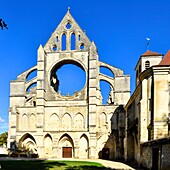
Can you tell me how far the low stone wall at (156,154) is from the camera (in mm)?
16359

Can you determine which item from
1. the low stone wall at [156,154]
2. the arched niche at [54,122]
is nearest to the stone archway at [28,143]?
the arched niche at [54,122]

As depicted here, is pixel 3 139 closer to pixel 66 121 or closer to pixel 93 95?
pixel 66 121

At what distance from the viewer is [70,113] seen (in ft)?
135

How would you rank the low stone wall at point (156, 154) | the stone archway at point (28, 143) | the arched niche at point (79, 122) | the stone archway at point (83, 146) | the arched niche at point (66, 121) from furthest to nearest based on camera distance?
the arched niche at point (66, 121) < the arched niche at point (79, 122) < the stone archway at point (28, 143) < the stone archway at point (83, 146) < the low stone wall at point (156, 154)

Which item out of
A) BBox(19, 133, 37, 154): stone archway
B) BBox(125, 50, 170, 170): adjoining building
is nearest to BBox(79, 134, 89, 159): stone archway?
BBox(19, 133, 37, 154): stone archway

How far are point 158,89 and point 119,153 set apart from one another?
18411 millimetres

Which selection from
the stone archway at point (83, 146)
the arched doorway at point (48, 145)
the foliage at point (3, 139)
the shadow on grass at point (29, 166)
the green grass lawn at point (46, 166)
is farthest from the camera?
the foliage at point (3, 139)

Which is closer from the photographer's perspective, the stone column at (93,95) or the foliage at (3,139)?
the stone column at (93,95)

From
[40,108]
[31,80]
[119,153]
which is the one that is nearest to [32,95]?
[31,80]

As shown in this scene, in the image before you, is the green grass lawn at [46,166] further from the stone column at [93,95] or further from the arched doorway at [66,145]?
the arched doorway at [66,145]

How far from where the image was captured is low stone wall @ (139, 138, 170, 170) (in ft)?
53.7

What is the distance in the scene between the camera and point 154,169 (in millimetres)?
18562

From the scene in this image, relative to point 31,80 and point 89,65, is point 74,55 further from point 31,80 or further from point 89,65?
point 31,80

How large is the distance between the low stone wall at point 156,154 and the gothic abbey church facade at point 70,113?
17.5m
